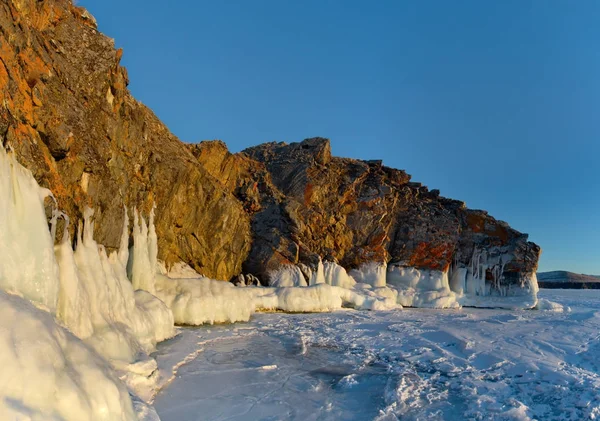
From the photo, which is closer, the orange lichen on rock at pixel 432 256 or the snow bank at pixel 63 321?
the snow bank at pixel 63 321

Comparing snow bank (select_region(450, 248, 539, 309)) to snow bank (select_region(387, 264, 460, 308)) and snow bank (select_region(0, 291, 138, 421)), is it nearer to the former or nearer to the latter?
snow bank (select_region(387, 264, 460, 308))

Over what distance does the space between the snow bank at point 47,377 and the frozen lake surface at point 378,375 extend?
5.65 ft

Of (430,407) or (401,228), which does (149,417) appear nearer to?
(430,407)

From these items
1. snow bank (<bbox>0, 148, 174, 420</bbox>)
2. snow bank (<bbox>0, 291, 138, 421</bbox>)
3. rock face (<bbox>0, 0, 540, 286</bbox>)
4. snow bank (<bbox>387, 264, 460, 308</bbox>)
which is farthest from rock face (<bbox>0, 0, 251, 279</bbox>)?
snow bank (<bbox>387, 264, 460, 308</bbox>)

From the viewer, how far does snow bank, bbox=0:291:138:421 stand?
3436 millimetres

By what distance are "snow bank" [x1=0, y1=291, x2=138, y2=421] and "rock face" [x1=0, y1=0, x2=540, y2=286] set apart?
392 cm

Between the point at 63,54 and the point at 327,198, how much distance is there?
22.4 meters

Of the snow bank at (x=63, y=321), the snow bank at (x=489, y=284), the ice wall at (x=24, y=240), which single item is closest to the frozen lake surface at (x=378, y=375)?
the snow bank at (x=63, y=321)

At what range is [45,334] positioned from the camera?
4.10 meters

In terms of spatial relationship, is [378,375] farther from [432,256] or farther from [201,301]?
[432,256]

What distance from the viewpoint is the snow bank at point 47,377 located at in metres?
3.44

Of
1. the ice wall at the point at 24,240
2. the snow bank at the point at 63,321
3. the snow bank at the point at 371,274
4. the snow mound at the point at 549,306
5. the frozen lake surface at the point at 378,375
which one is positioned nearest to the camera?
the snow bank at the point at 63,321

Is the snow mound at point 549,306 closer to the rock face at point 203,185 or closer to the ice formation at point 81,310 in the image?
the rock face at point 203,185

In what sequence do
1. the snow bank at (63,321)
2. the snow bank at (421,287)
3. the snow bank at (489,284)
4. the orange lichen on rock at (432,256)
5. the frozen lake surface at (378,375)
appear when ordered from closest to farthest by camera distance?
the snow bank at (63,321) → the frozen lake surface at (378,375) → the snow bank at (421,287) → the orange lichen on rock at (432,256) → the snow bank at (489,284)
